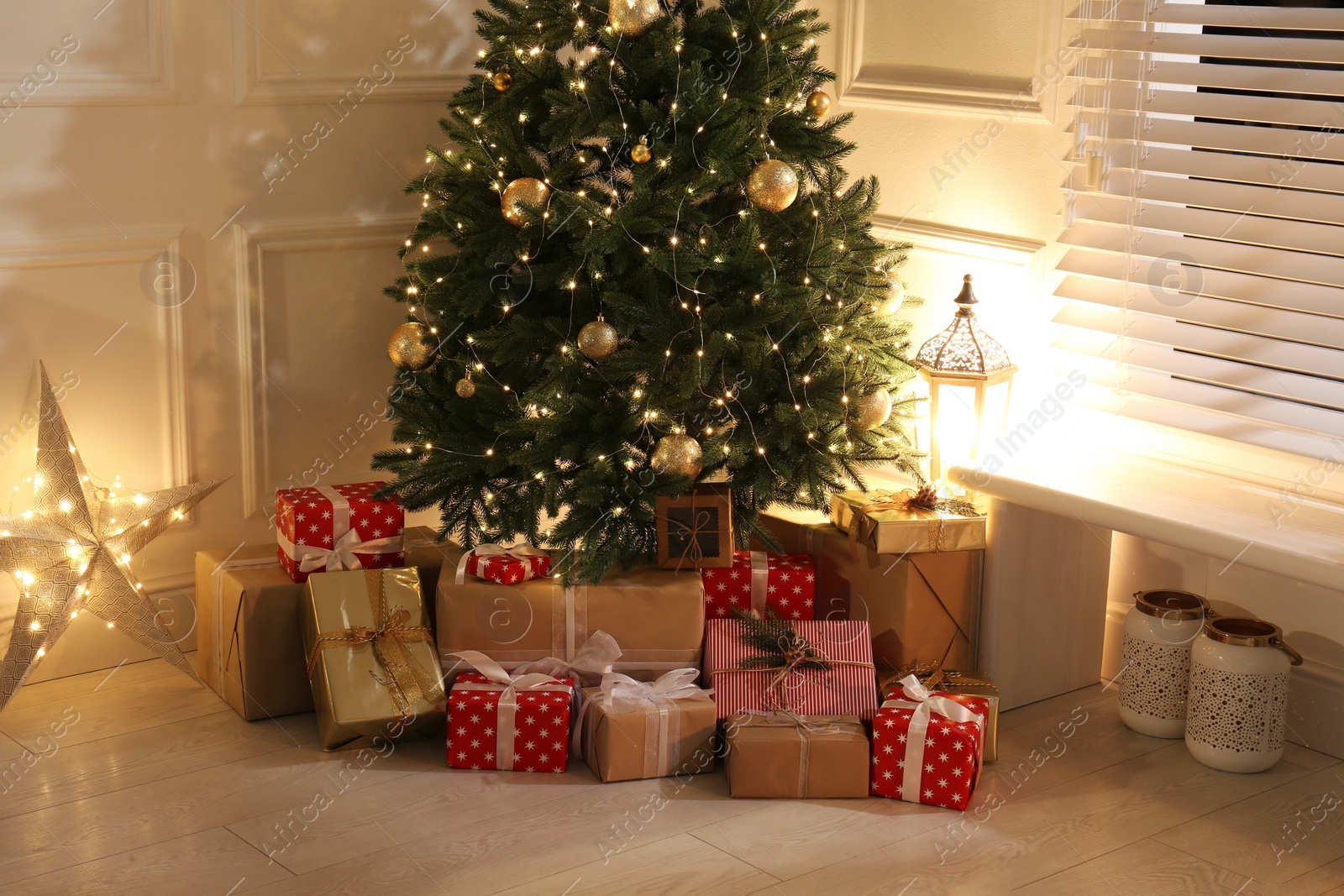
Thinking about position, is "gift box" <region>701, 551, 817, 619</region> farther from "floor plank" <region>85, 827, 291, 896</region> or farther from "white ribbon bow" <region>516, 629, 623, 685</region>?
"floor plank" <region>85, 827, 291, 896</region>

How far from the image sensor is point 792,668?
8.09 ft

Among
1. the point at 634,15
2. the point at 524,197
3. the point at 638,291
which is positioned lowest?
the point at 638,291

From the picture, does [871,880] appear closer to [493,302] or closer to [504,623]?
[504,623]

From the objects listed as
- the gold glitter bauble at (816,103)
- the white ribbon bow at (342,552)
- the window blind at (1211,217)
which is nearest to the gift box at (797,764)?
the white ribbon bow at (342,552)

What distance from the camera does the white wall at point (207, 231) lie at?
2650mm

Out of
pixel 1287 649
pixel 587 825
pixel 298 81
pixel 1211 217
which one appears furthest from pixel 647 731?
pixel 298 81

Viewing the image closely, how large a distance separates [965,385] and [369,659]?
1.32 meters

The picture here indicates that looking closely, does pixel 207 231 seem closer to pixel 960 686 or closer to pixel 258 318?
pixel 258 318

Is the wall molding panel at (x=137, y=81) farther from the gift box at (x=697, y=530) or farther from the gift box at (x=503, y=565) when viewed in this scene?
the gift box at (x=697, y=530)

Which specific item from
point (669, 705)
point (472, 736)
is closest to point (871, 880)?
point (669, 705)

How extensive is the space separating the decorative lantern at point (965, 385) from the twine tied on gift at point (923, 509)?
56mm

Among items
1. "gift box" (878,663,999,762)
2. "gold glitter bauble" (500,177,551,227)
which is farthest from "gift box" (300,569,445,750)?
"gift box" (878,663,999,762)

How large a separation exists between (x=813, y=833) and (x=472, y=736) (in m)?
0.66

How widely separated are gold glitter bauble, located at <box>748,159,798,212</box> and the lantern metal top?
471 mm
